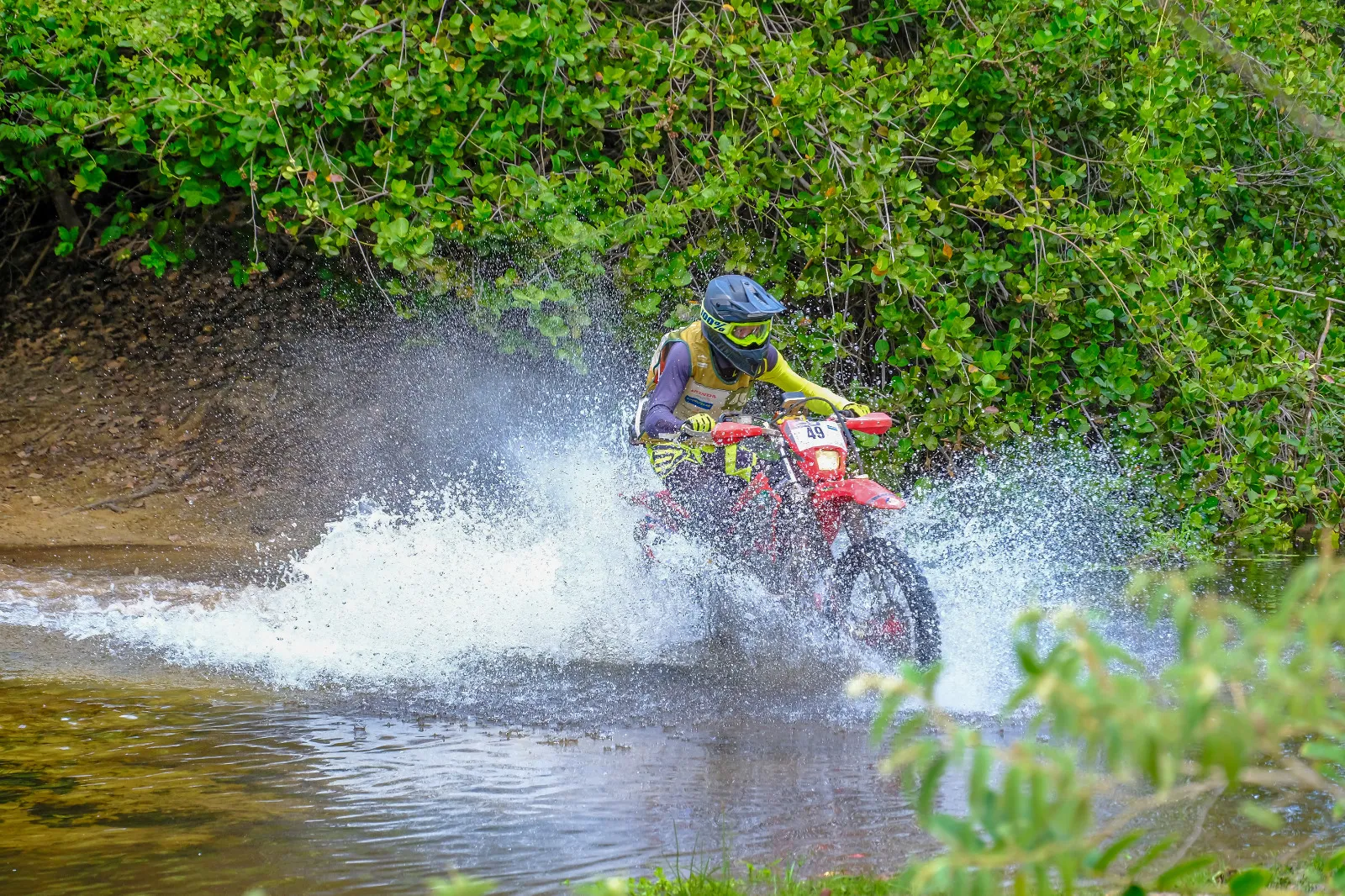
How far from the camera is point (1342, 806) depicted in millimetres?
2480

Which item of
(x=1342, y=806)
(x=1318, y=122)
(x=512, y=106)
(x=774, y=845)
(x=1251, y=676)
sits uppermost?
(x=512, y=106)

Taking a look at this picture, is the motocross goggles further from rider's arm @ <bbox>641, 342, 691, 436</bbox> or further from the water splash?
the water splash

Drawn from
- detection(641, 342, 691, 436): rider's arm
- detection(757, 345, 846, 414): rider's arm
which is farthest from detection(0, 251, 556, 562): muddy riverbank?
detection(757, 345, 846, 414): rider's arm

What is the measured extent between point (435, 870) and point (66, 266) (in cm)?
1162

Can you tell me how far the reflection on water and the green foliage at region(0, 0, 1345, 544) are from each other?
15.1 feet

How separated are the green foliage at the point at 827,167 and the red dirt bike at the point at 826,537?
2958mm

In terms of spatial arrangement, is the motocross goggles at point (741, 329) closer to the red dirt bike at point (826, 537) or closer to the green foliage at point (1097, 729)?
the red dirt bike at point (826, 537)

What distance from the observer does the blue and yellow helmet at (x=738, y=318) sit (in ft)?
23.6

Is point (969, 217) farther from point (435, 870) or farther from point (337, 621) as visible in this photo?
point (435, 870)

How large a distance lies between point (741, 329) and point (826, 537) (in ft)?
4.38

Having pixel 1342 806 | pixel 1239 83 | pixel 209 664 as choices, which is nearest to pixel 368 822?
pixel 209 664

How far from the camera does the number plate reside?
6883 mm

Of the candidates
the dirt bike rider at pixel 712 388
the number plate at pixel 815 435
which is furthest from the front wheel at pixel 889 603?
the dirt bike rider at pixel 712 388

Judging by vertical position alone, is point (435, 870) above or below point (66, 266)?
below
